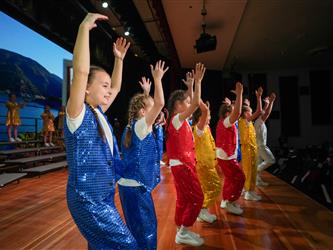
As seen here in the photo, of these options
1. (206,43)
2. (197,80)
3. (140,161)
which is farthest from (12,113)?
(140,161)

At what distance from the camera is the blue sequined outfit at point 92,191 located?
3.68 ft

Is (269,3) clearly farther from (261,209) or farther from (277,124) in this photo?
(277,124)

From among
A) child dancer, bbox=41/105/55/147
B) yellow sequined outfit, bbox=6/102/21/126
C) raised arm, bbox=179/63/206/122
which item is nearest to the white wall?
child dancer, bbox=41/105/55/147

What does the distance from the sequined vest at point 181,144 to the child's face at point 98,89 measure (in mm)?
1254

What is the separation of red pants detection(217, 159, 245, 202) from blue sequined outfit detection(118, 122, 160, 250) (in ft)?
6.62

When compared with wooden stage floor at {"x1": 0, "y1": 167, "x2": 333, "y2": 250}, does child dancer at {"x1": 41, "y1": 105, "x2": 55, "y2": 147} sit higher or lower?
higher

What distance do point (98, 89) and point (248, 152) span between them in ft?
10.6

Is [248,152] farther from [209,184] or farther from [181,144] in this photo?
[181,144]

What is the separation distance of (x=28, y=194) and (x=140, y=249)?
3.76 metres

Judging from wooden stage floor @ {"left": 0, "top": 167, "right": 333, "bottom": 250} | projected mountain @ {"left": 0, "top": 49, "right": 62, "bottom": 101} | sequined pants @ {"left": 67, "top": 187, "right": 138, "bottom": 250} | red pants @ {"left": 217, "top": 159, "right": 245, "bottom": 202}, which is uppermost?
projected mountain @ {"left": 0, "top": 49, "right": 62, "bottom": 101}

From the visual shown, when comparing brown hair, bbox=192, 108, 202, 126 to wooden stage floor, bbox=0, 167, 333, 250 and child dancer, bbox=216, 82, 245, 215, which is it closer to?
child dancer, bbox=216, 82, 245, 215

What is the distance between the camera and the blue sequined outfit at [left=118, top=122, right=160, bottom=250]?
161cm

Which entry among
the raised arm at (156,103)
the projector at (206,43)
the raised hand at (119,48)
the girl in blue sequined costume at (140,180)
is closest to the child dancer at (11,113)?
the projector at (206,43)

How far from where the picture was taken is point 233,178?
→ 11.3 feet
